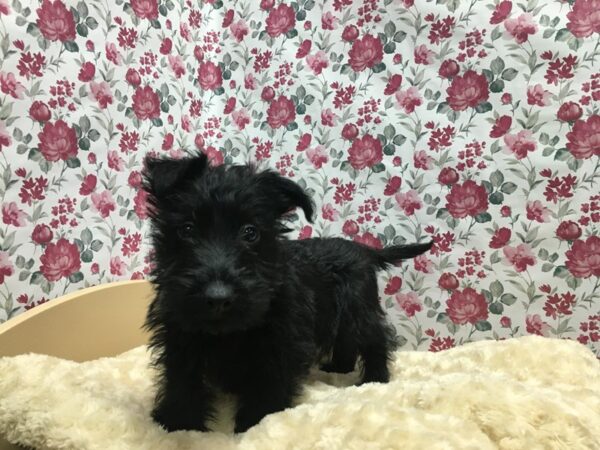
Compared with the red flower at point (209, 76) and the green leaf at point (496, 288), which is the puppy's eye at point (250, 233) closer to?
the green leaf at point (496, 288)

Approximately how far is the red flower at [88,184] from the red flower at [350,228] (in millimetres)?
1132

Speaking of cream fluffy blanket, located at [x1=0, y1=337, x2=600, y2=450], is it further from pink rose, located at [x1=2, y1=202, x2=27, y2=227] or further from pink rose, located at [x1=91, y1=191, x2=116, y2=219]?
pink rose, located at [x1=91, y1=191, x2=116, y2=219]

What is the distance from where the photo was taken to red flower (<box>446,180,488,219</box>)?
2107 millimetres

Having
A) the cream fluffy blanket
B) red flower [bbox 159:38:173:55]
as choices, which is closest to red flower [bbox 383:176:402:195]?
the cream fluffy blanket

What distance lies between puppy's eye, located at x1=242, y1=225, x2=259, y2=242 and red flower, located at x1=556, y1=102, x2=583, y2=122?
1340 mm

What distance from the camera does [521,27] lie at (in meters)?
1.96

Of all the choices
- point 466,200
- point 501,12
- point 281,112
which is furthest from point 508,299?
point 281,112

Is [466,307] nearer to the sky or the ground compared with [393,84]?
nearer to the ground

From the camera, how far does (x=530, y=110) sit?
1990 mm

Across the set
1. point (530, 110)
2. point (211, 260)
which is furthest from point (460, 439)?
point (530, 110)

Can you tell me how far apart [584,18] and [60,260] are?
2200 millimetres

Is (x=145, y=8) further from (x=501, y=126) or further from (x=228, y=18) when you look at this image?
(x=501, y=126)

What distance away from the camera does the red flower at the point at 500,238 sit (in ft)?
6.83

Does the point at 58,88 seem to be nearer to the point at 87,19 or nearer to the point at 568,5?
the point at 87,19
